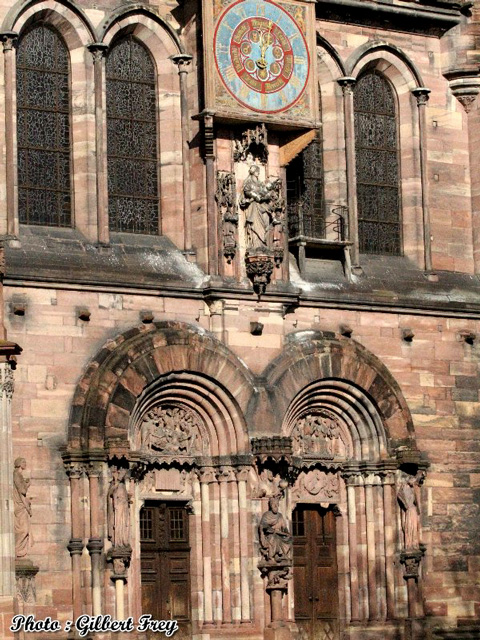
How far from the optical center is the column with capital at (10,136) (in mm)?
44344

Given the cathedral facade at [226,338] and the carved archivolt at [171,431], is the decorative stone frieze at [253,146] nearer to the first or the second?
the cathedral facade at [226,338]

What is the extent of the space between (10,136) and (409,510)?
32.9 ft

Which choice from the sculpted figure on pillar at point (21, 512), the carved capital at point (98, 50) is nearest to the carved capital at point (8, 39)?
the carved capital at point (98, 50)

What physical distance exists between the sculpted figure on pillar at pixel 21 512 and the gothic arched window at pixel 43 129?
4746 mm

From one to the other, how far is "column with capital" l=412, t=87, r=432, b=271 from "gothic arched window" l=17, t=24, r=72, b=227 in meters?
7.53

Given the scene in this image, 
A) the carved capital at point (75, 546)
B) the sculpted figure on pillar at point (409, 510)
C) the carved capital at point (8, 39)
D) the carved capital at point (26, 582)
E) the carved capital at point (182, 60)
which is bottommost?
the carved capital at point (26, 582)

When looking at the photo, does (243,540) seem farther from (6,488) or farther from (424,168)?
(424,168)

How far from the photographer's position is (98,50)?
45844mm

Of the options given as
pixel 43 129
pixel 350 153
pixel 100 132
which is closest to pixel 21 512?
pixel 43 129

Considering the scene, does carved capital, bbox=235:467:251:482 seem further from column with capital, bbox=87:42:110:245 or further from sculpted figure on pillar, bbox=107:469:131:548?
column with capital, bbox=87:42:110:245

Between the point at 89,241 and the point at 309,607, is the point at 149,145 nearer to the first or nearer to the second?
the point at 89,241

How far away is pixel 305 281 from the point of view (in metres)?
47.6

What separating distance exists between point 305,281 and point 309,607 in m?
5.95

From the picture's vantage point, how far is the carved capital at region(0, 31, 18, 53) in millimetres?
44719
